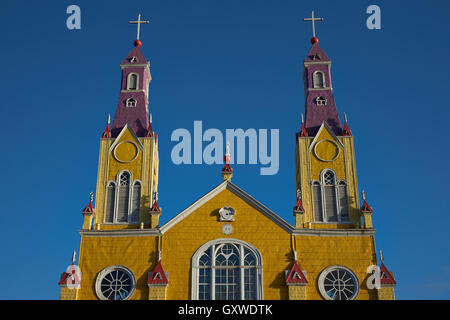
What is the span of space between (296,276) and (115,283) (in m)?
11.1

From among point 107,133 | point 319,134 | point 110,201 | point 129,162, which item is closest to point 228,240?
Answer: point 110,201

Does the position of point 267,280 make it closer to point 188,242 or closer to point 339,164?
point 188,242

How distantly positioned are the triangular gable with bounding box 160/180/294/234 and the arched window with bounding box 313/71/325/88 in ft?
38.5

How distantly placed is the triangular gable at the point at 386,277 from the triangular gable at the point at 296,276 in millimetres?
4756

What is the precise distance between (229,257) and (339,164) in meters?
10.6

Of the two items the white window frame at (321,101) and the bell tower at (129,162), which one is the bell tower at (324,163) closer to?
the white window frame at (321,101)

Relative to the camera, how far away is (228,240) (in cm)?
3750

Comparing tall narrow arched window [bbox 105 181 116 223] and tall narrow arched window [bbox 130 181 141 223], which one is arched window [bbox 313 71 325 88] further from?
tall narrow arched window [bbox 105 181 116 223]

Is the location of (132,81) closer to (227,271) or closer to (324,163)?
(324,163)

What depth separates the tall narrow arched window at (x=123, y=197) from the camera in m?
39.8

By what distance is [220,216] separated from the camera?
3828cm

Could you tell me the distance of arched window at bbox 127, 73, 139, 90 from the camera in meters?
45.8
